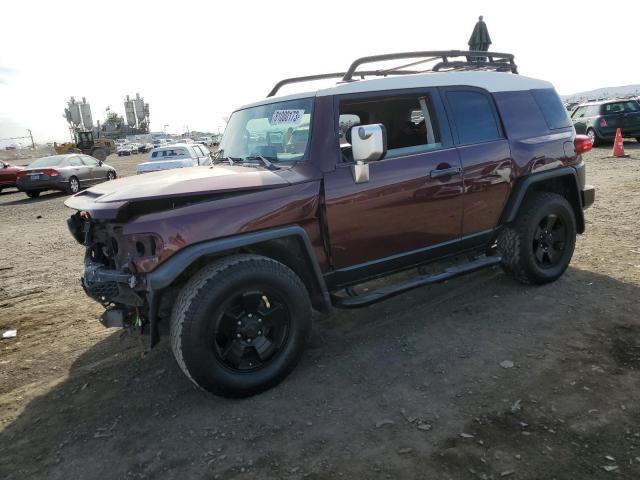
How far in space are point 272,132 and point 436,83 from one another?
4.71 ft

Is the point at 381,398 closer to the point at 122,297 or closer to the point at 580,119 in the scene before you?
the point at 122,297

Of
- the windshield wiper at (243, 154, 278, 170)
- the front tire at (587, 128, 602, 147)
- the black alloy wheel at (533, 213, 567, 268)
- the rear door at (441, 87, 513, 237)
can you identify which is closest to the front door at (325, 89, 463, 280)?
the rear door at (441, 87, 513, 237)

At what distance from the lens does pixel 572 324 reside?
3834mm

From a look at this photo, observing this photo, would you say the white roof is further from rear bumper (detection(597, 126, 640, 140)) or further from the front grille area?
rear bumper (detection(597, 126, 640, 140))

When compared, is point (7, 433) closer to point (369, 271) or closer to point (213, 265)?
point (213, 265)

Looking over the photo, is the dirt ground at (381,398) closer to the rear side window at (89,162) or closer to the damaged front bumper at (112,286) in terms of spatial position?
the damaged front bumper at (112,286)

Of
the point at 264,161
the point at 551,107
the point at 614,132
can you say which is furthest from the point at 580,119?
the point at 264,161

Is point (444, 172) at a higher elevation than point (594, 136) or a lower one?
higher

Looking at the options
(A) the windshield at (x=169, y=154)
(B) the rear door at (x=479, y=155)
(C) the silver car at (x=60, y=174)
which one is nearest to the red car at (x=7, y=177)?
(C) the silver car at (x=60, y=174)

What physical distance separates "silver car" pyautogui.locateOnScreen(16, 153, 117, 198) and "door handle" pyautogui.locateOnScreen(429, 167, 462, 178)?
14.7m

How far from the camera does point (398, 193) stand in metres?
3.57

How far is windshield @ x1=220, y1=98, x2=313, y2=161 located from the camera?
11.4ft

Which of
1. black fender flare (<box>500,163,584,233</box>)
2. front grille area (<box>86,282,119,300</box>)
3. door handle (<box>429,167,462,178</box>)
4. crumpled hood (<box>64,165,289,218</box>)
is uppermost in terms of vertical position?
crumpled hood (<box>64,165,289,218</box>)

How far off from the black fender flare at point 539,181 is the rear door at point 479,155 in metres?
0.08
